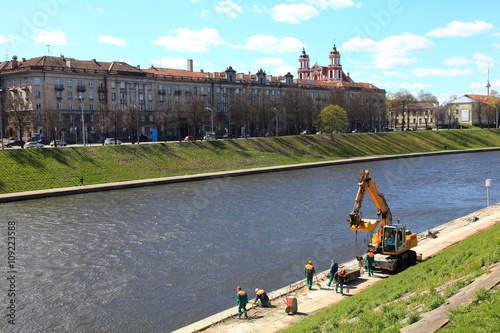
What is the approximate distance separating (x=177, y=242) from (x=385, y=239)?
15.3m

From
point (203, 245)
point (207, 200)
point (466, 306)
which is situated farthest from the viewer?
point (207, 200)

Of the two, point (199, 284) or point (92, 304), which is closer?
point (92, 304)

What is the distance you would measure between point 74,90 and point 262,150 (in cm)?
3991

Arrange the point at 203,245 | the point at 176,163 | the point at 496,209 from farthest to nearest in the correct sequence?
the point at 176,163 → the point at 496,209 → the point at 203,245

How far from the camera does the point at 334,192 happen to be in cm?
5934

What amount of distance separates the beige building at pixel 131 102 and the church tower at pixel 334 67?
164 feet

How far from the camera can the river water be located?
2447 cm

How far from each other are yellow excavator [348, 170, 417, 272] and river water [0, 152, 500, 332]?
147 inches

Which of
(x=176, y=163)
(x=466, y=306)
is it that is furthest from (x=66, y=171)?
(x=466, y=306)

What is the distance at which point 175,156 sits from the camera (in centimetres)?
8312

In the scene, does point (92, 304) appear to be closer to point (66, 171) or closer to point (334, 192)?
point (334, 192)

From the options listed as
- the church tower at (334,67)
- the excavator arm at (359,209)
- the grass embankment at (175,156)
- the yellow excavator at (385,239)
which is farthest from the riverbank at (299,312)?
the church tower at (334,67)

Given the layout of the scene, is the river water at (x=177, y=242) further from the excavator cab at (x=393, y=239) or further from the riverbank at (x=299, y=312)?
the excavator cab at (x=393, y=239)

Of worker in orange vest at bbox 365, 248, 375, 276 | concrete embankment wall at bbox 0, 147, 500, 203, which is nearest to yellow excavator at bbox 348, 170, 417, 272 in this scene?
worker in orange vest at bbox 365, 248, 375, 276
